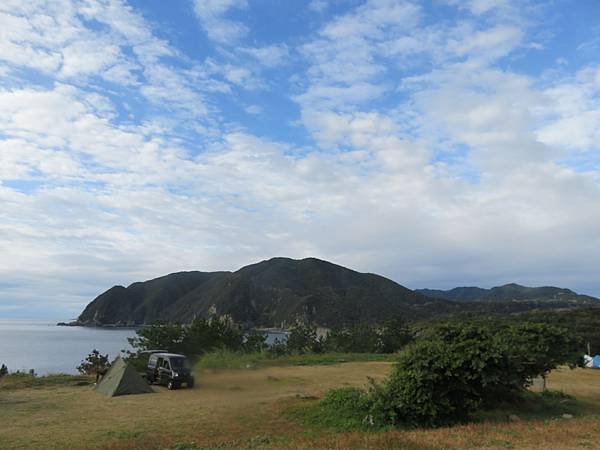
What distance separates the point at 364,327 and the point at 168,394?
26859 millimetres

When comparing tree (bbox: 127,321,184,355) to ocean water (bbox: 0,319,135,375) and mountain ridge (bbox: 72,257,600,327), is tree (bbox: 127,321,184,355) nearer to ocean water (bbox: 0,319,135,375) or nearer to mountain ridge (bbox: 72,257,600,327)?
ocean water (bbox: 0,319,135,375)

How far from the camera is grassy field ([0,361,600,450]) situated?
928 cm

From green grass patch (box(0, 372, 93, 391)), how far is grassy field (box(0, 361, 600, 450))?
0.09 metres

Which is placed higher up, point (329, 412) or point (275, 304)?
point (275, 304)

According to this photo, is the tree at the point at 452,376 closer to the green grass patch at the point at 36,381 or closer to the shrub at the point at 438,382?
the shrub at the point at 438,382

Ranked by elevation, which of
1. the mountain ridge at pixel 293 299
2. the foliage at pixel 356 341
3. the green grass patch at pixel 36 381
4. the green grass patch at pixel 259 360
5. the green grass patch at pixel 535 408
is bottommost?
the green grass patch at pixel 535 408

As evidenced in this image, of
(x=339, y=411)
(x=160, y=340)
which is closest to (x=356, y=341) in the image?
(x=160, y=340)

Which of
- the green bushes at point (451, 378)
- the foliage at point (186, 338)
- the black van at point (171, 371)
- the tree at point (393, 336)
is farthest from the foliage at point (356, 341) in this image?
the green bushes at point (451, 378)

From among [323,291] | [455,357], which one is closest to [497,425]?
[455,357]

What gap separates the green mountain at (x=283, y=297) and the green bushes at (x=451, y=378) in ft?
281

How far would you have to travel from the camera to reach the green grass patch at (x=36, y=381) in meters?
21.0

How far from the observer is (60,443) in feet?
36.8

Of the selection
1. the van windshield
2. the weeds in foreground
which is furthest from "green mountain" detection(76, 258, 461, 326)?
the weeds in foreground

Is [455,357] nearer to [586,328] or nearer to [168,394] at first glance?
[168,394]
